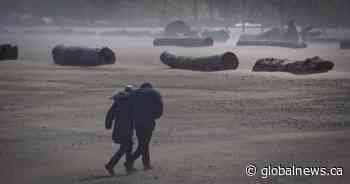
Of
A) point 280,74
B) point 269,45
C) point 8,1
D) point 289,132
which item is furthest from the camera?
point 8,1

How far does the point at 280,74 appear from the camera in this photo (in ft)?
88.6

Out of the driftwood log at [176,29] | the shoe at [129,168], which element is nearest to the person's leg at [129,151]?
the shoe at [129,168]

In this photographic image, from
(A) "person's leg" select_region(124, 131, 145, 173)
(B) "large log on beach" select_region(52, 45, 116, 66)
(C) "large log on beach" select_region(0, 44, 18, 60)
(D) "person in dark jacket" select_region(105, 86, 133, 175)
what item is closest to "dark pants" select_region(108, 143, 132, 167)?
(D) "person in dark jacket" select_region(105, 86, 133, 175)

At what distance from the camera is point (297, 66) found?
27.6 metres

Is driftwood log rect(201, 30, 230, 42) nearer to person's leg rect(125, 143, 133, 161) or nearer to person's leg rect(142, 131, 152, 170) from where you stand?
person's leg rect(142, 131, 152, 170)

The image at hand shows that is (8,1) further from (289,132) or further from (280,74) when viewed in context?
(289,132)

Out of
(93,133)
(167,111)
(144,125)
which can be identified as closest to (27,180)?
(144,125)

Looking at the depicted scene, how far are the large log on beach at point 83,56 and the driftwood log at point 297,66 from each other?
8.01 m

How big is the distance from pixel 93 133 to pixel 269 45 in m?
35.4

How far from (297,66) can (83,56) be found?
10.8m

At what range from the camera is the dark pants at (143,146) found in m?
11.2

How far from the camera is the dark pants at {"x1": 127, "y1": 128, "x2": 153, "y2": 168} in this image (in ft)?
36.9

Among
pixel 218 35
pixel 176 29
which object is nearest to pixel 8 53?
pixel 218 35

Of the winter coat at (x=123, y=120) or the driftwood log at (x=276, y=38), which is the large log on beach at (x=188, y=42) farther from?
the winter coat at (x=123, y=120)
